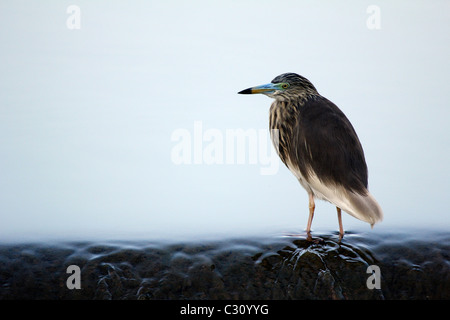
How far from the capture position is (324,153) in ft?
13.1

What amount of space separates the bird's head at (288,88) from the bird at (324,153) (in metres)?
0.02

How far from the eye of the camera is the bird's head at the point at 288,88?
4.43 meters

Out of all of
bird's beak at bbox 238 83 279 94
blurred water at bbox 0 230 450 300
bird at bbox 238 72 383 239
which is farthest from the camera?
bird's beak at bbox 238 83 279 94

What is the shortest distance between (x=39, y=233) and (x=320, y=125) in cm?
274

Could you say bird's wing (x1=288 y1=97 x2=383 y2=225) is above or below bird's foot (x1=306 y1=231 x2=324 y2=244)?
above

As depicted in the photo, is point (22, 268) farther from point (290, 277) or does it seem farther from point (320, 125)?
point (320, 125)

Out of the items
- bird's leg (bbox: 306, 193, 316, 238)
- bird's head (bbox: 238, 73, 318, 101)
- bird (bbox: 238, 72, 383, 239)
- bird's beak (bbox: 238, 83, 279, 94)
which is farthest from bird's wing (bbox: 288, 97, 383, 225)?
bird's beak (bbox: 238, 83, 279, 94)

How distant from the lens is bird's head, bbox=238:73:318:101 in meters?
4.43

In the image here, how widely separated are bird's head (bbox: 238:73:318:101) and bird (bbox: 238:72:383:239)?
0.02m

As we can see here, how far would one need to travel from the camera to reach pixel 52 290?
366cm

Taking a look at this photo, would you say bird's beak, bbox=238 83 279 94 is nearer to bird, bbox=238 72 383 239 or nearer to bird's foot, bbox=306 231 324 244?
bird, bbox=238 72 383 239

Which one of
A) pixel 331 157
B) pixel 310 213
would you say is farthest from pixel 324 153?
pixel 310 213

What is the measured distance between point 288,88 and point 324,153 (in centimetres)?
81

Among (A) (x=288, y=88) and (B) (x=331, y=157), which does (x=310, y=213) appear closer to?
(B) (x=331, y=157)
